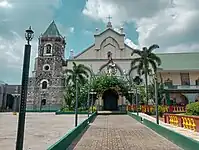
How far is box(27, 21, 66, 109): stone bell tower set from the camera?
135 feet

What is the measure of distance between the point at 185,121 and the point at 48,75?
3444 centimetres

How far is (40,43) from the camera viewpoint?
147 ft

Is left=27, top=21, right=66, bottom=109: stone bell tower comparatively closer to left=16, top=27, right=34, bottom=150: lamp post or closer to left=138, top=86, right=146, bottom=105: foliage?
left=138, top=86, right=146, bottom=105: foliage

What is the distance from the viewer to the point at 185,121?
11.2 m

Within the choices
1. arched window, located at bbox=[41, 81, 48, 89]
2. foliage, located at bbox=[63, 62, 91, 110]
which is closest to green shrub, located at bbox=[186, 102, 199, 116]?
foliage, located at bbox=[63, 62, 91, 110]

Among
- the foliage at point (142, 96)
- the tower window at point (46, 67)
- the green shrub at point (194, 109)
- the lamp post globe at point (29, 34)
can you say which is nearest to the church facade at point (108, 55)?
the tower window at point (46, 67)

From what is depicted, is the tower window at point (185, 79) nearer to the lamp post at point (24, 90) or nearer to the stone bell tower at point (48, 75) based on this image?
the stone bell tower at point (48, 75)

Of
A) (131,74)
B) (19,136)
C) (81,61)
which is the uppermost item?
(81,61)

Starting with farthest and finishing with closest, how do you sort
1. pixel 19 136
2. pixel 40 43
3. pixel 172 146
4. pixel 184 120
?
pixel 40 43
pixel 184 120
pixel 172 146
pixel 19 136

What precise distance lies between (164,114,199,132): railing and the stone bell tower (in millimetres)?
29818

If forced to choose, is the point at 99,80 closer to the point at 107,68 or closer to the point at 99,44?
the point at 107,68

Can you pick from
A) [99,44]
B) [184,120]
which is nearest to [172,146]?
[184,120]

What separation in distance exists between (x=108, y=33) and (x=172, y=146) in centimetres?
3564

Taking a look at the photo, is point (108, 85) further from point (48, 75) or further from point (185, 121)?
point (185, 121)
